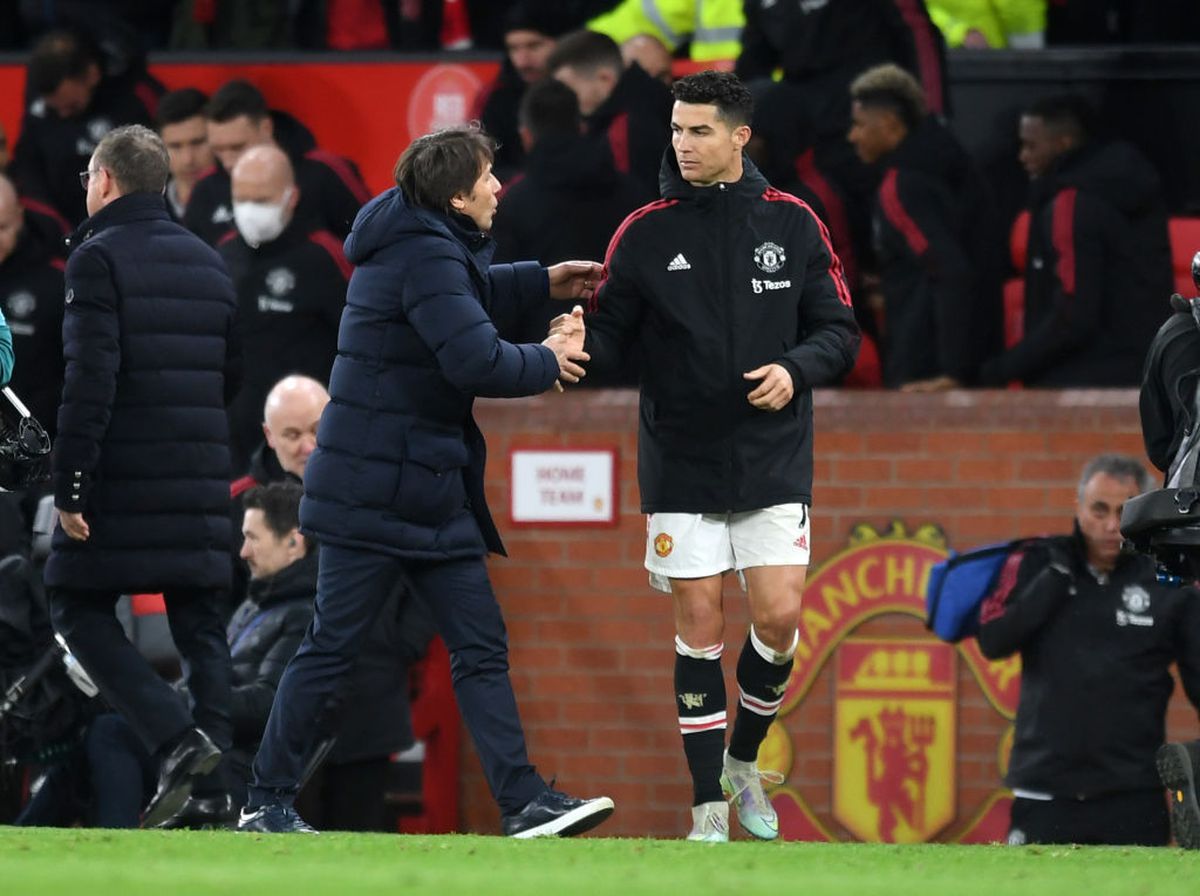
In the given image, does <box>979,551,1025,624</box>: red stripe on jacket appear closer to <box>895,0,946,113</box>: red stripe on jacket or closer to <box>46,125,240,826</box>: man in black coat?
<box>46,125,240,826</box>: man in black coat

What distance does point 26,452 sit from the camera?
25.8 feet

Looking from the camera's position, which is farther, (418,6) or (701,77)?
(418,6)

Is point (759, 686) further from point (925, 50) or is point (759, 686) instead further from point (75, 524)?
point (925, 50)

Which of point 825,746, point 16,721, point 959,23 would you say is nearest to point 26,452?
point 16,721

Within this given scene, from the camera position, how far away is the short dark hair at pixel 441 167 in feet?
24.3

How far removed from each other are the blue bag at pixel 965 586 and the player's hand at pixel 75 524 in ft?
9.62

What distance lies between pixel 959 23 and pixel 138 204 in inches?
213

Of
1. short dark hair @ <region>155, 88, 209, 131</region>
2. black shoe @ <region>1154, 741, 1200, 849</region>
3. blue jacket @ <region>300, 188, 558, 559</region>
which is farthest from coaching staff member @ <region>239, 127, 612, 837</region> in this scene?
short dark hair @ <region>155, 88, 209, 131</region>

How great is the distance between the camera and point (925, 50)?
37.5 feet

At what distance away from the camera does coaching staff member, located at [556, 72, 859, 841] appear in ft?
25.5

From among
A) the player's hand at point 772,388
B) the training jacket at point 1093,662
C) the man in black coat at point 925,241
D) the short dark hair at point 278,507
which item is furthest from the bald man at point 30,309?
the player's hand at point 772,388

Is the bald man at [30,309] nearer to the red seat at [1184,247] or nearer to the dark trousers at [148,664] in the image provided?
the dark trousers at [148,664]

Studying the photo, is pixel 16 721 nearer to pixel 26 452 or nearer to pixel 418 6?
pixel 26 452

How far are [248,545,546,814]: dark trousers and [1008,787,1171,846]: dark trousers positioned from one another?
2341 millimetres
